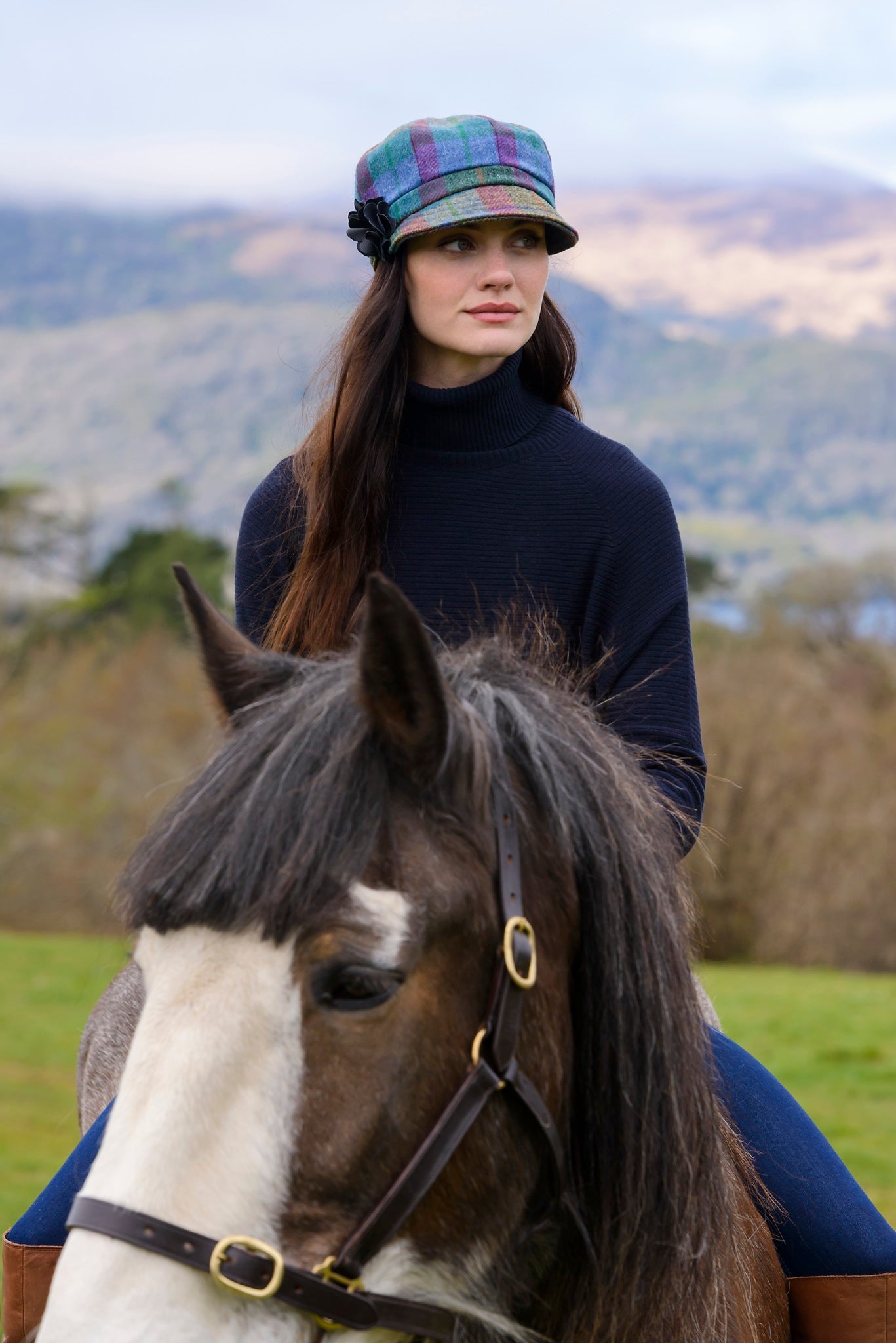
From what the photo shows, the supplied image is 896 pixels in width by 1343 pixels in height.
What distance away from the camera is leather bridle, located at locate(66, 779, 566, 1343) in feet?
4.82

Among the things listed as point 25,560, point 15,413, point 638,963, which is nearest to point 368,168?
point 638,963

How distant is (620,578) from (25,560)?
3636cm

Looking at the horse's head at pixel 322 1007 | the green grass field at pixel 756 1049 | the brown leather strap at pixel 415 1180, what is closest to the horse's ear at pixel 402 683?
the horse's head at pixel 322 1007

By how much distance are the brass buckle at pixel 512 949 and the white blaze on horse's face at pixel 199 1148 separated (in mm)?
269

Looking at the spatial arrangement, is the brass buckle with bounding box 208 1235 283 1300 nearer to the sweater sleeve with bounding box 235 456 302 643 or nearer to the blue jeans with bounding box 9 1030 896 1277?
the blue jeans with bounding box 9 1030 896 1277

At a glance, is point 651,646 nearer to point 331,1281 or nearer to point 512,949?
point 512,949

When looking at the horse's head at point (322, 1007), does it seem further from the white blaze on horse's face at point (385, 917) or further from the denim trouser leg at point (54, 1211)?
the denim trouser leg at point (54, 1211)

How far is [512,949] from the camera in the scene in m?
1.65

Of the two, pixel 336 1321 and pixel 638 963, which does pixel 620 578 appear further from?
pixel 336 1321

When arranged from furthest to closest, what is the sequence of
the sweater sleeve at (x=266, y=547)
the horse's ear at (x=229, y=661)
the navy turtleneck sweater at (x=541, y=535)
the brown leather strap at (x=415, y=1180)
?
the sweater sleeve at (x=266, y=547)
the navy turtleneck sweater at (x=541, y=535)
the horse's ear at (x=229, y=661)
the brown leather strap at (x=415, y=1180)

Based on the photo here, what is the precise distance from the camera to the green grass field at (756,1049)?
9297 millimetres

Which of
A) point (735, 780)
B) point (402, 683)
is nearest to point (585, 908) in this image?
point (402, 683)

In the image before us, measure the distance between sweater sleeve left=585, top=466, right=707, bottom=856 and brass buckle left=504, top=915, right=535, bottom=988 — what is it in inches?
26.9

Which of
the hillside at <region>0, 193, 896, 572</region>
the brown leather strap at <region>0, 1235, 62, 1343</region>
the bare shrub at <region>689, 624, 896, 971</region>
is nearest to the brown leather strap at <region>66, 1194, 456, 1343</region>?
the brown leather strap at <region>0, 1235, 62, 1343</region>
